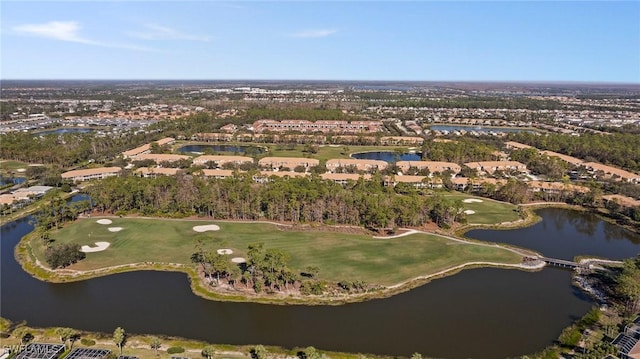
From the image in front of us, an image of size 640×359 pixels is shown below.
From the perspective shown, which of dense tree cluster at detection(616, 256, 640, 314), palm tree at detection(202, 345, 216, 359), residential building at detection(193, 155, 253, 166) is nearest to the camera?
palm tree at detection(202, 345, 216, 359)

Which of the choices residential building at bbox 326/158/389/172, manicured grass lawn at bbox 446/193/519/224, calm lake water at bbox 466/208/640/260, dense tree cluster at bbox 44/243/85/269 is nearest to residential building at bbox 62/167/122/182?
dense tree cluster at bbox 44/243/85/269

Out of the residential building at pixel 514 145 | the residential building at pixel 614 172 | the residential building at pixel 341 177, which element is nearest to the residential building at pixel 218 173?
the residential building at pixel 341 177

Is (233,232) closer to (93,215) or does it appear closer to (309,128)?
(93,215)

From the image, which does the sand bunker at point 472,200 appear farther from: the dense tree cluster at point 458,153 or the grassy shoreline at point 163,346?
the grassy shoreline at point 163,346

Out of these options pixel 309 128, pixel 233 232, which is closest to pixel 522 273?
pixel 233 232

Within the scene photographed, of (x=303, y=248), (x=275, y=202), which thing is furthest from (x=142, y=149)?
(x=303, y=248)

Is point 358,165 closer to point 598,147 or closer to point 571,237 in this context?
point 571,237

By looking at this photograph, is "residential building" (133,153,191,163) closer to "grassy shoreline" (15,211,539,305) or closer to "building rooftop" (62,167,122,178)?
"building rooftop" (62,167,122,178)
